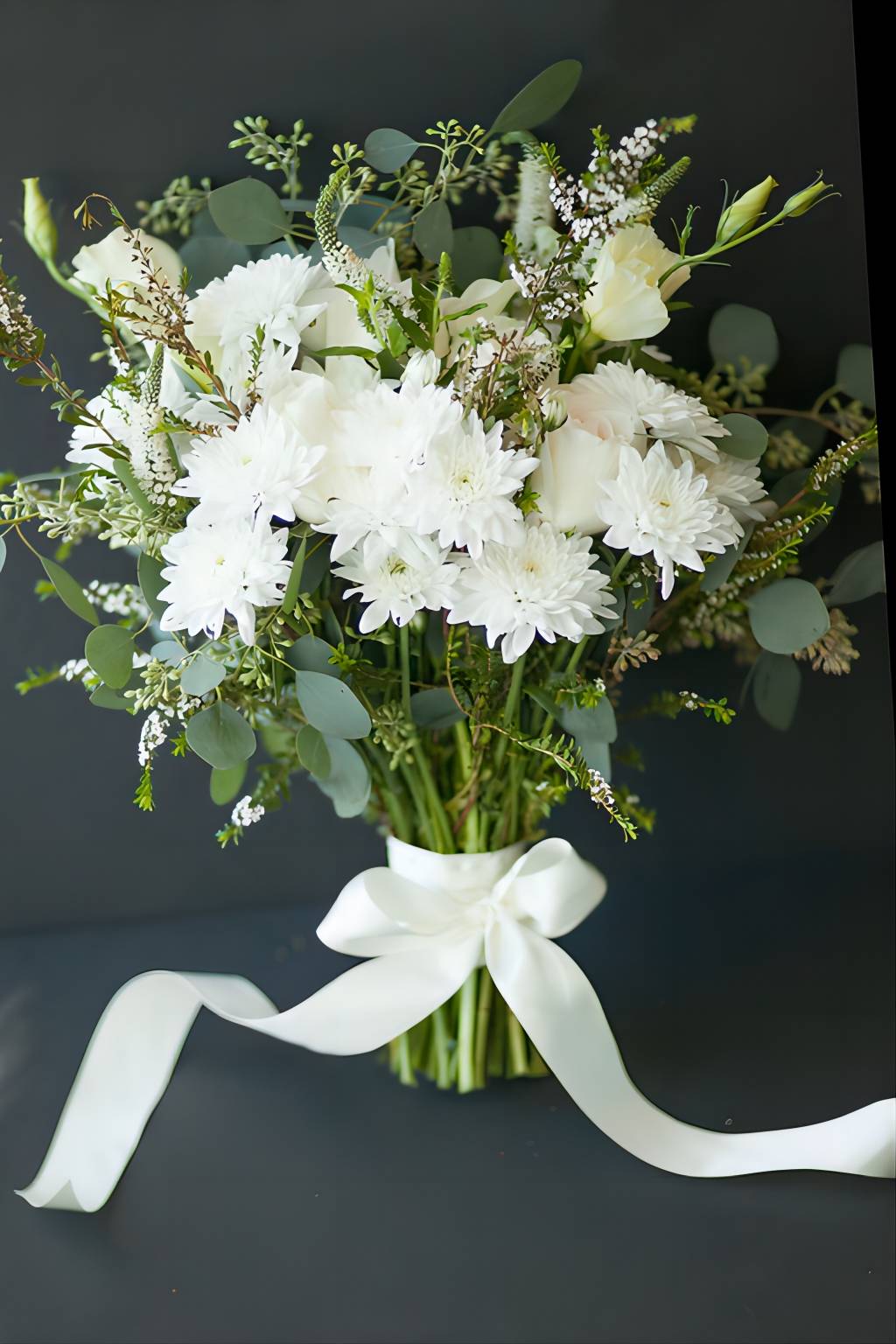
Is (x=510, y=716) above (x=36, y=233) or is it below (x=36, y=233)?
below

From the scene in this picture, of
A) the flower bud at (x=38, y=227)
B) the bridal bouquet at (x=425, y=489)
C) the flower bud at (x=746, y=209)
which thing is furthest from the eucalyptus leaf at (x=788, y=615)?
the flower bud at (x=38, y=227)

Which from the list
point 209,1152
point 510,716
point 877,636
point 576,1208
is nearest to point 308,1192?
point 209,1152

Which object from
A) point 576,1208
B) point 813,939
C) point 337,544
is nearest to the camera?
point 337,544

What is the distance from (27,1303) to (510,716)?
0.47m

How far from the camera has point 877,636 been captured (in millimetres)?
991

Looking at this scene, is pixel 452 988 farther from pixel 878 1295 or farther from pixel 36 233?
pixel 36 233

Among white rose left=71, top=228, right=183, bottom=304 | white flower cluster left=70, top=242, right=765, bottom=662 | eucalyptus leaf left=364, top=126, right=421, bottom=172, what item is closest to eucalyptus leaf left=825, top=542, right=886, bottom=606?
white flower cluster left=70, top=242, right=765, bottom=662

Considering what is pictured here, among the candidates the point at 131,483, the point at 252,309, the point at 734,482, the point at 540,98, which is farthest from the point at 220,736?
the point at 540,98

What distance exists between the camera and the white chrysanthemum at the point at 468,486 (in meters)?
0.56

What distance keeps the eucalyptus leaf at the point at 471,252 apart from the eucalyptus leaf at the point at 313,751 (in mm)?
364

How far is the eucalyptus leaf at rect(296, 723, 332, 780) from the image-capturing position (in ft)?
2.27

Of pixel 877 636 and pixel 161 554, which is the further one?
pixel 877 636

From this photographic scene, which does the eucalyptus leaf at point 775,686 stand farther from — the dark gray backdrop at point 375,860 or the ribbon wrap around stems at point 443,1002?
the ribbon wrap around stems at point 443,1002

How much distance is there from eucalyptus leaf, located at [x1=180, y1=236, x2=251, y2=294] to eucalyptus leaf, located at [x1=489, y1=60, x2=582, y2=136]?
219 mm
